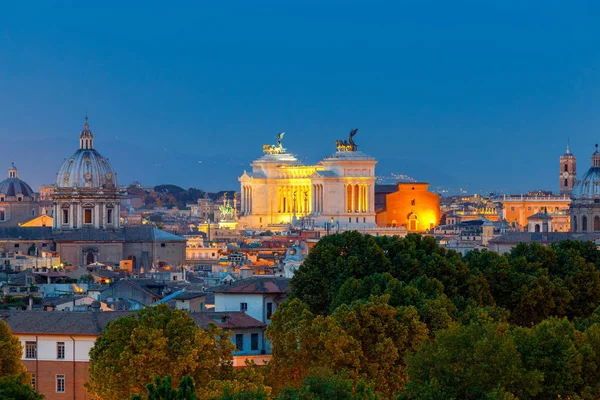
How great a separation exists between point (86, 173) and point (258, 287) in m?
71.1

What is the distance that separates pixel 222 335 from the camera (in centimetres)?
5612

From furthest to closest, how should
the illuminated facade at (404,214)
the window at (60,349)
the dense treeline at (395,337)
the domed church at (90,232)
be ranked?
the illuminated facade at (404,214) → the domed church at (90,232) → the window at (60,349) → the dense treeline at (395,337)

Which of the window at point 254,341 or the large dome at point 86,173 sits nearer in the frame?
the window at point 254,341

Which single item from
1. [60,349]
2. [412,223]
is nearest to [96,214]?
[412,223]

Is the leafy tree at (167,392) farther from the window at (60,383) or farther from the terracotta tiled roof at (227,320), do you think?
the terracotta tiled roof at (227,320)

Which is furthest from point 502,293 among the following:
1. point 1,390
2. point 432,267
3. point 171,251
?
point 171,251

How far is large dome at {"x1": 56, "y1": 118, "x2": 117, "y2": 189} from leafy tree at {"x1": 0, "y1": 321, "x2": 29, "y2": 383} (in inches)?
3339

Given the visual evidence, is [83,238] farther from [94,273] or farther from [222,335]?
[222,335]

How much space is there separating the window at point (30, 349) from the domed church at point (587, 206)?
109805mm

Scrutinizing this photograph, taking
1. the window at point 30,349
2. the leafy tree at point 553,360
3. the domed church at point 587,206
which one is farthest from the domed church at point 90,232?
the leafy tree at point 553,360

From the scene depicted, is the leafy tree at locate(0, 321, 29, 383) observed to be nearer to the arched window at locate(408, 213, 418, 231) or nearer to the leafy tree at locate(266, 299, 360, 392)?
the leafy tree at locate(266, 299, 360, 392)

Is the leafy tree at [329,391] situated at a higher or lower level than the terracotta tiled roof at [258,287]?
lower

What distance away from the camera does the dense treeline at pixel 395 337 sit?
49375 millimetres

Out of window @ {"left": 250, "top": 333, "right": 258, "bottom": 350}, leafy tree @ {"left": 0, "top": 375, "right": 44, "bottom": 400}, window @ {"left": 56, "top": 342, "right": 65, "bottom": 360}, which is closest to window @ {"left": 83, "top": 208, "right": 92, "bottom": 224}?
window @ {"left": 250, "top": 333, "right": 258, "bottom": 350}
